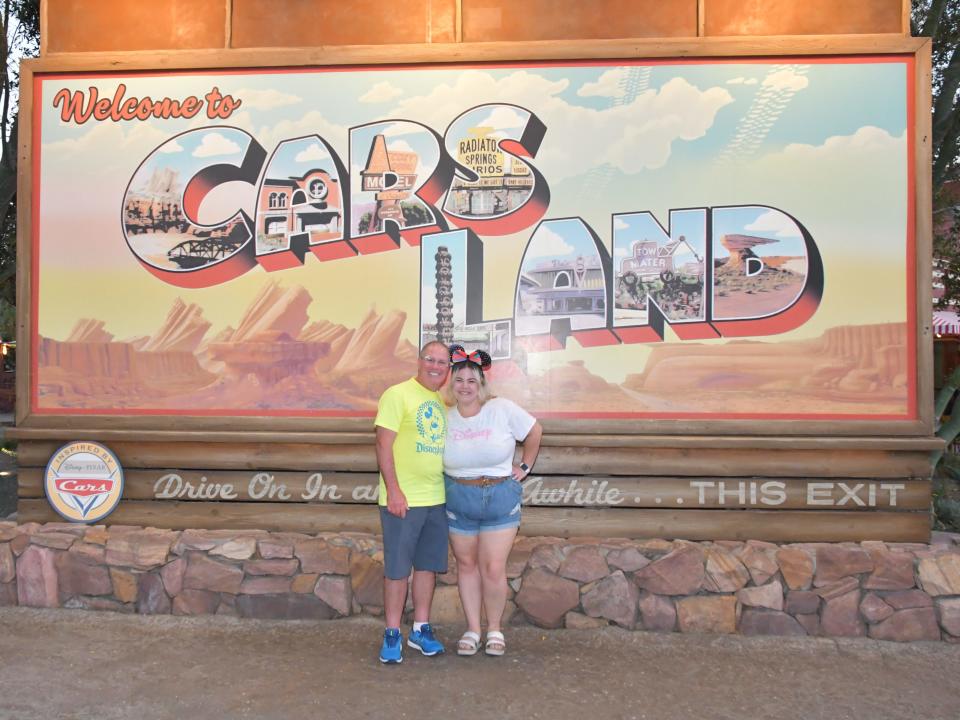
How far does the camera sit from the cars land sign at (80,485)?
5.82 m

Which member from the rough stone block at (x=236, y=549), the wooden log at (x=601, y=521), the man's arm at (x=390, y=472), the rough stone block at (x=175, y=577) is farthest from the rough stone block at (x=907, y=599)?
the rough stone block at (x=175, y=577)

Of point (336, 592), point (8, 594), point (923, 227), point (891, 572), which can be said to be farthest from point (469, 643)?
point (923, 227)

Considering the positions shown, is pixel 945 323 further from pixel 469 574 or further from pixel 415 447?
pixel 415 447

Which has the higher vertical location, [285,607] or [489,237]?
[489,237]

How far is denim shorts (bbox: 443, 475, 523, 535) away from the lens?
182 inches

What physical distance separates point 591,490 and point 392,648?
5.68ft

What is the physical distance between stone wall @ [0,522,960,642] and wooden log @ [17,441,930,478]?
1.55 ft

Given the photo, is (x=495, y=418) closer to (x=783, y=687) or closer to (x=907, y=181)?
(x=783, y=687)

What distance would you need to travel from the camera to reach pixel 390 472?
4551mm

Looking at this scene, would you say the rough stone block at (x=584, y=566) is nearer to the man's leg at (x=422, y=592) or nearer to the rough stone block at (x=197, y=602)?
the man's leg at (x=422, y=592)

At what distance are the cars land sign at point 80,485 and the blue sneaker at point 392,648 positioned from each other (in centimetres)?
242

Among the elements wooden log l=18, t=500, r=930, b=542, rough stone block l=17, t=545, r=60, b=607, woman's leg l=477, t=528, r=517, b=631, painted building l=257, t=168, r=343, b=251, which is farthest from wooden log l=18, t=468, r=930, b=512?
painted building l=257, t=168, r=343, b=251

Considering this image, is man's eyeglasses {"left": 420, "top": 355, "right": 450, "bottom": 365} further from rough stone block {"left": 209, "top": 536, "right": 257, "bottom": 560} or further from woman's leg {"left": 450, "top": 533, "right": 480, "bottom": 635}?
rough stone block {"left": 209, "top": 536, "right": 257, "bottom": 560}

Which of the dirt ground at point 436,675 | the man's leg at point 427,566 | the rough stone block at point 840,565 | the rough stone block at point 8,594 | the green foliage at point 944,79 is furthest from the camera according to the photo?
the green foliage at point 944,79
